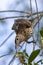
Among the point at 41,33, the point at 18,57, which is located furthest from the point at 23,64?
the point at 41,33

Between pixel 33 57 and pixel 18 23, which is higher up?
pixel 18 23

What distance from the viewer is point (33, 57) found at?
2.81ft

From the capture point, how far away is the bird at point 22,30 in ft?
3.13

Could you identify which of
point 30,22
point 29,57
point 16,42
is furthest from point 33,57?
point 30,22

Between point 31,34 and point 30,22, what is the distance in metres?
0.05

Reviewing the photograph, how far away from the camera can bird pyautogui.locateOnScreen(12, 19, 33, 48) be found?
954mm

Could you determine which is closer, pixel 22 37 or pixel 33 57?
pixel 33 57

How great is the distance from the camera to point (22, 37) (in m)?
0.96

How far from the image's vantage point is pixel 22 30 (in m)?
0.98

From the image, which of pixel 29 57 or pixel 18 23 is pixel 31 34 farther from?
pixel 29 57

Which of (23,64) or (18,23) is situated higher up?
(18,23)

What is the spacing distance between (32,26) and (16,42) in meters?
0.13

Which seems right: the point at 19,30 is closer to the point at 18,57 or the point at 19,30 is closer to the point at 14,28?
the point at 14,28

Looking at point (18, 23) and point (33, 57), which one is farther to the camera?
point (18, 23)
